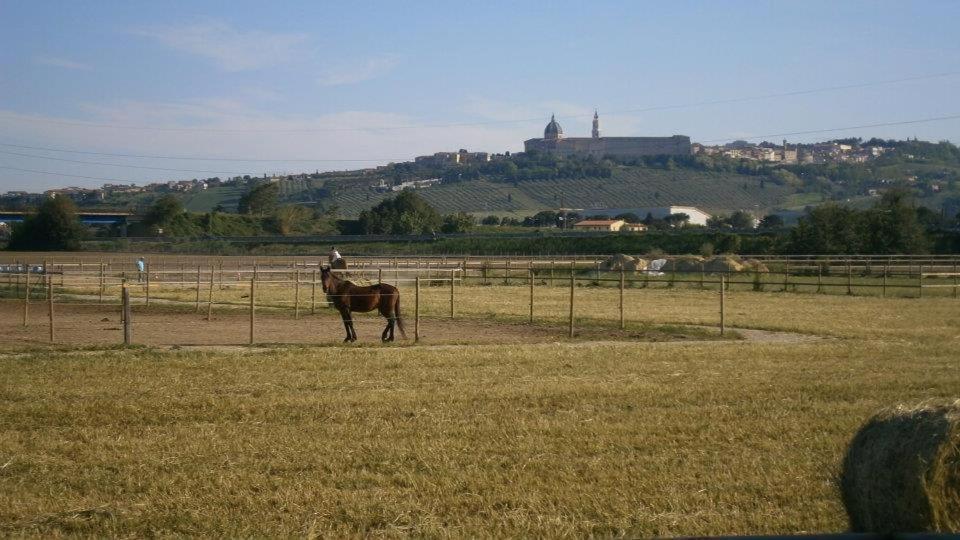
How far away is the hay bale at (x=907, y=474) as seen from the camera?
5.69 meters

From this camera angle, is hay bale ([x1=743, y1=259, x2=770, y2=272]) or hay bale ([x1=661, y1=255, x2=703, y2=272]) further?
hay bale ([x1=661, y1=255, x2=703, y2=272])

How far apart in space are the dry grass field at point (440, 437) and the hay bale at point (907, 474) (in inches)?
36.7

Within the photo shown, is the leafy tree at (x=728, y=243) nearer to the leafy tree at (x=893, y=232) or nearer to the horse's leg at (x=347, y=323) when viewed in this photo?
the leafy tree at (x=893, y=232)

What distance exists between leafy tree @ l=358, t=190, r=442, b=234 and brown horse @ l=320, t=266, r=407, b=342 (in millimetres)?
68525

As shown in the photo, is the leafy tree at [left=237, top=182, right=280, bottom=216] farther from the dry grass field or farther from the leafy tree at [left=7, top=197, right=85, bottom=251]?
the dry grass field

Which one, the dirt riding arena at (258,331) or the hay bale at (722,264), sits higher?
the hay bale at (722,264)

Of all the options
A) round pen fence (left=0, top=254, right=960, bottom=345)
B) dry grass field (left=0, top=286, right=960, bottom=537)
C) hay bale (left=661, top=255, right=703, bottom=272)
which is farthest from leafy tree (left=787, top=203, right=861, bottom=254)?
dry grass field (left=0, top=286, right=960, bottom=537)

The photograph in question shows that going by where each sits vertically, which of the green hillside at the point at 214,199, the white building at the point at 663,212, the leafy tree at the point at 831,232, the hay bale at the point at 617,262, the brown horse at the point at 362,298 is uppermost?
A: the green hillside at the point at 214,199

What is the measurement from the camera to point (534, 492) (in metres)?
7.70

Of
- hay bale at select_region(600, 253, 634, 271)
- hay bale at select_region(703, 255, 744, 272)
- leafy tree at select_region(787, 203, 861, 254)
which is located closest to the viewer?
hay bale at select_region(703, 255, 744, 272)

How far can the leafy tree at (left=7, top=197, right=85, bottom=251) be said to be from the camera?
76812 millimetres

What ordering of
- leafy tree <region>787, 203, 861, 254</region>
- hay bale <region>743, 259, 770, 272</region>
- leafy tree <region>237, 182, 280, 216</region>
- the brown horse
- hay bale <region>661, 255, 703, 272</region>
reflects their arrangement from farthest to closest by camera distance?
leafy tree <region>237, 182, 280, 216</region> < leafy tree <region>787, 203, 861, 254</region> < hay bale <region>661, 255, 703, 272</region> < hay bale <region>743, 259, 770, 272</region> < the brown horse

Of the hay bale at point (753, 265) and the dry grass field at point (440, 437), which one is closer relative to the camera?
the dry grass field at point (440, 437)

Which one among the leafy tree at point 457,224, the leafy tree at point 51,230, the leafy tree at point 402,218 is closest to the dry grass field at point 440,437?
the leafy tree at point 51,230
